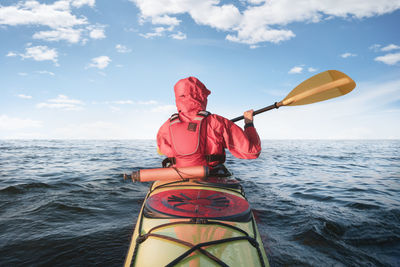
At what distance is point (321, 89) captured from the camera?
183 inches

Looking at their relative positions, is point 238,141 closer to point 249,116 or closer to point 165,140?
point 249,116

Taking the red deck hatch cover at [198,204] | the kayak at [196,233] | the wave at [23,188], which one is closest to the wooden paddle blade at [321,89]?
the red deck hatch cover at [198,204]

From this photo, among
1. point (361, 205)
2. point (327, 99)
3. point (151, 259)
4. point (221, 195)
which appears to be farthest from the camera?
point (361, 205)

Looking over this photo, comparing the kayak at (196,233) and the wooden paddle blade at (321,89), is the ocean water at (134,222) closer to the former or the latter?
the kayak at (196,233)

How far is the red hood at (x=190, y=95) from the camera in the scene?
332 centimetres

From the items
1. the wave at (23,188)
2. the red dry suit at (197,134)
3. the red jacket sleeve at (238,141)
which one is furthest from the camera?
the wave at (23,188)

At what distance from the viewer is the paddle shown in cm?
455

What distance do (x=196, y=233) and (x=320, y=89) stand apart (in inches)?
167

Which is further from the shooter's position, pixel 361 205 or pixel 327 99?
pixel 361 205

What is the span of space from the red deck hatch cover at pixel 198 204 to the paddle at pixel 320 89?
2.13m

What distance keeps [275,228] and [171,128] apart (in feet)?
9.99

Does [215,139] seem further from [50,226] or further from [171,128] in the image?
[50,226]

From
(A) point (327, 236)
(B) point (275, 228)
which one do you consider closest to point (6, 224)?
(B) point (275, 228)

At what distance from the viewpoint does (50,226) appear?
4145 mm
